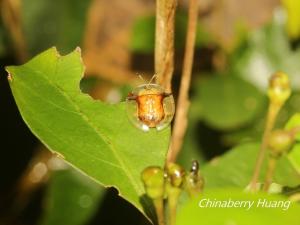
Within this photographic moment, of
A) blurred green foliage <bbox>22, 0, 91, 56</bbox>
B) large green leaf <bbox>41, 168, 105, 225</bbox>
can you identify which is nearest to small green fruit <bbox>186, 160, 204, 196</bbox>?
large green leaf <bbox>41, 168, 105, 225</bbox>

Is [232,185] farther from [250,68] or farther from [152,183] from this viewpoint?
[250,68]

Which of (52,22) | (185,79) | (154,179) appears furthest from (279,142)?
(52,22)

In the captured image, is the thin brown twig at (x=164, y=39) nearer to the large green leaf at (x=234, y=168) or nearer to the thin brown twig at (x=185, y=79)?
the thin brown twig at (x=185, y=79)

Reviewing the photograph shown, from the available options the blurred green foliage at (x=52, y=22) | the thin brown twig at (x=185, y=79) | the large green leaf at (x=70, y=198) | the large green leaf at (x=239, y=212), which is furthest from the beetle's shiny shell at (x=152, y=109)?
the blurred green foliage at (x=52, y=22)

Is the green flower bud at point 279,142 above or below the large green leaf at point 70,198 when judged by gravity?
above

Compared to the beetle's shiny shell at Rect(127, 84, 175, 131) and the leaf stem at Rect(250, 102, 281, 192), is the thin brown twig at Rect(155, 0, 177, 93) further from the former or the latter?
the leaf stem at Rect(250, 102, 281, 192)

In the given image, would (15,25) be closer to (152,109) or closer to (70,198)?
(70,198)
